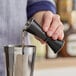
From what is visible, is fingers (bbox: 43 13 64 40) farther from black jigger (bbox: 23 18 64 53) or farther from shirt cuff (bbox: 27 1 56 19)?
shirt cuff (bbox: 27 1 56 19)

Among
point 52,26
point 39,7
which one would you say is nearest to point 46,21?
point 52,26

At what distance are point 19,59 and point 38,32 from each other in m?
0.09

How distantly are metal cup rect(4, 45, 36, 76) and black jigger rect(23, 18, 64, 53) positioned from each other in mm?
52

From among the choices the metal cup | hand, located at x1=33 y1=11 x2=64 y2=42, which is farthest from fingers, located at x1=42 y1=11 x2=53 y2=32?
the metal cup

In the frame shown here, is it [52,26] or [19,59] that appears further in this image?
[52,26]

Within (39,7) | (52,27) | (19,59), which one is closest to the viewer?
(19,59)

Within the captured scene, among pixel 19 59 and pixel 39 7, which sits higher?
pixel 39 7

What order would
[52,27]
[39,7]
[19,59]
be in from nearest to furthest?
[19,59], [52,27], [39,7]

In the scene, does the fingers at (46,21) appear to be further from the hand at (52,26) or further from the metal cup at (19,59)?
the metal cup at (19,59)

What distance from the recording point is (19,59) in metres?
0.56

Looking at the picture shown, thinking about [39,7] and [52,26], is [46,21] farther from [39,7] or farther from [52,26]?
[39,7]

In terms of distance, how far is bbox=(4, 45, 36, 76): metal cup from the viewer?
554 millimetres

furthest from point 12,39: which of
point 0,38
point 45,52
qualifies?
point 45,52

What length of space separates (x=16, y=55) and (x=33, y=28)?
0.08 meters
